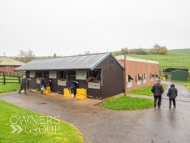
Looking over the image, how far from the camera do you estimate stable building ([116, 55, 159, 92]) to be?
15359 mm

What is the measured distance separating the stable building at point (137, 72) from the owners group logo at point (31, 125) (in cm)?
1080

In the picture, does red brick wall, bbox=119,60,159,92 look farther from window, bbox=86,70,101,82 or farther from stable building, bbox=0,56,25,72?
stable building, bbox=0,56,25,72

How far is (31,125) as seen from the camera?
557cm

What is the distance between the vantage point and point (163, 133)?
5.22m

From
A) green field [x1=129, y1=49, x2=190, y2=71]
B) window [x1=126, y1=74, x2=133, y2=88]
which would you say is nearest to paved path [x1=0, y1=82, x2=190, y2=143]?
window [x1=126, y1=74, x2=133, y2=88]

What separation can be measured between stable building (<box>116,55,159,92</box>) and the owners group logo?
10801mm

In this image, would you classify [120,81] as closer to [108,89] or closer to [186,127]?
[108,89]

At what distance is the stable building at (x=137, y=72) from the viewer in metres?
15.4

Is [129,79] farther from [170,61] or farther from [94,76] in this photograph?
[170,61]

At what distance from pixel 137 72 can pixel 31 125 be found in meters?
14.8

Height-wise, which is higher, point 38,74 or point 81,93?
point 38,74

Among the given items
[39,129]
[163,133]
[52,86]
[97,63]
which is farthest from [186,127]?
[52,86]

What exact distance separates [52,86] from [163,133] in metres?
12.0

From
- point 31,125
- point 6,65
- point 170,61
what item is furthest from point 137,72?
point 170,61
